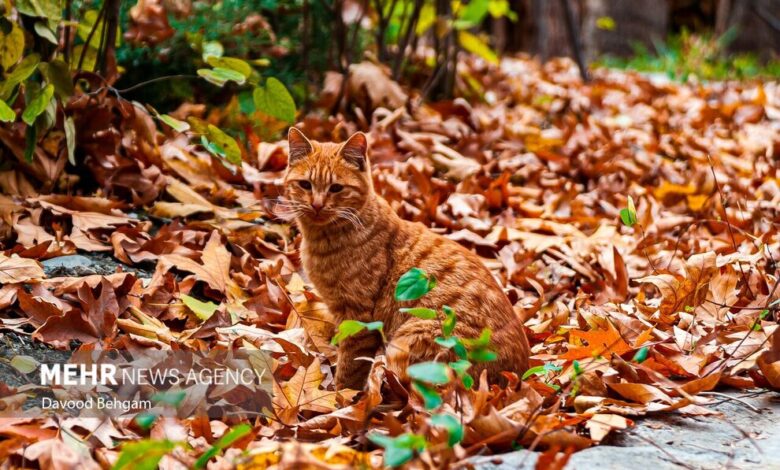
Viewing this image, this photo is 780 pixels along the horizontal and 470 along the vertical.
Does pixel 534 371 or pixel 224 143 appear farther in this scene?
pixel 224 143

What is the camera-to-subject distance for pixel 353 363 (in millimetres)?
3041

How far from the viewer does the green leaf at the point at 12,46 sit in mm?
3496

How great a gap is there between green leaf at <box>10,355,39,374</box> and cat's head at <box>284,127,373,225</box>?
1.15 metres

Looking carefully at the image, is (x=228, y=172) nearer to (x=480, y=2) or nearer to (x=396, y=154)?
(x=396, y=154)

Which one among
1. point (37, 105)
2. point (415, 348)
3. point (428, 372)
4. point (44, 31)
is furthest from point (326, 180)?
point (428, 372)

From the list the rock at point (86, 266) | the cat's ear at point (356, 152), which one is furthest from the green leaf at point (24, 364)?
the cat's ear at point (356, 152)

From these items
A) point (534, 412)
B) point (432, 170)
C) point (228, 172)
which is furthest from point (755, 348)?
point (228, 172)

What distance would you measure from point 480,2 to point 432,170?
2.05 metres

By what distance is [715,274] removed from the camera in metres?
A: 3.38

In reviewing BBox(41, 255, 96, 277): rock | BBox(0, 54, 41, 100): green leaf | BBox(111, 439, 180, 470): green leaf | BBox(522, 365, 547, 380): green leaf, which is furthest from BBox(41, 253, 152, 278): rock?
BBox(522, 365, 547, 380): green leaf

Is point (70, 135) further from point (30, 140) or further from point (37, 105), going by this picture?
point (37, 105)

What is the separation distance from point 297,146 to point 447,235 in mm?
1135

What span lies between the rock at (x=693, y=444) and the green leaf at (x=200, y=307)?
1441mm

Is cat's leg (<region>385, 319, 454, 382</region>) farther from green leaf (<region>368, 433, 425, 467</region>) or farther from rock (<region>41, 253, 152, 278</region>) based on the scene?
rock (<region>41, 253, 152, 278</region>)
